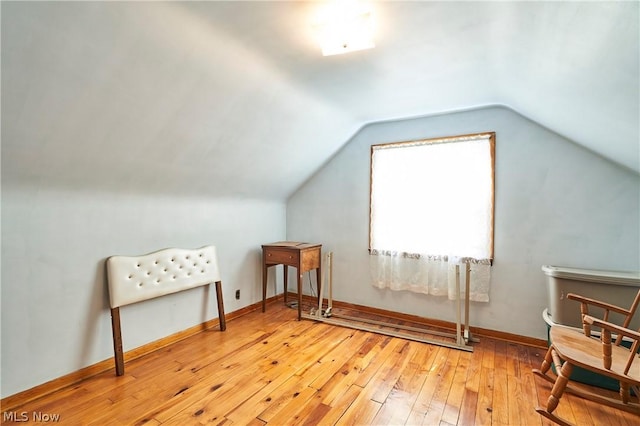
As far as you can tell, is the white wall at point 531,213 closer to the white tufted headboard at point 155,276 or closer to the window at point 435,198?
the window at point 435,198

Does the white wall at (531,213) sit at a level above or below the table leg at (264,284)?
above

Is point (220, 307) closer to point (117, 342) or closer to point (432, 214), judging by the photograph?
point (117, 342)

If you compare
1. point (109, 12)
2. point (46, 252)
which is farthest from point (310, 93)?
point (46, 252)

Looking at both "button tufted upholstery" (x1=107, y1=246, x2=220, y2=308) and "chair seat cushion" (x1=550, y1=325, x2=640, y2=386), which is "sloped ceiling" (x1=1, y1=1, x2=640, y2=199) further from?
"chair seat cushion" (x1=550, y1=325, x2=640, y2=386)

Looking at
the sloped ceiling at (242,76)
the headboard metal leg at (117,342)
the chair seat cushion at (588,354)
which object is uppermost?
the sloped ceiling at (242,76)

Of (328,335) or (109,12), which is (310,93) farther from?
(328,335)

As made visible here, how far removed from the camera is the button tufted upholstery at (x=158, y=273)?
2.24m

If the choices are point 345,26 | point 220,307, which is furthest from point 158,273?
point 345,26

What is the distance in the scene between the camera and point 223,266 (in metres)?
3.23

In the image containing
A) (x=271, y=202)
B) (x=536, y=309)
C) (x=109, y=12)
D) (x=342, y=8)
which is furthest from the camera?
(x=271, y=202)

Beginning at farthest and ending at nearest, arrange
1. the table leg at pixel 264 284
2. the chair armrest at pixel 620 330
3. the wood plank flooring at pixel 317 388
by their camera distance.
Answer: the table leg at pixel 264 284 → the wood plank flooring at pixel 317 388 → the chair armrest at pixel 620 330

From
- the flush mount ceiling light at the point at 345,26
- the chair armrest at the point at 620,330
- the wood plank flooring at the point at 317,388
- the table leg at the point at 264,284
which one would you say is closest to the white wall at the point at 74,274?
the wood plank flooring at the point at 317,388

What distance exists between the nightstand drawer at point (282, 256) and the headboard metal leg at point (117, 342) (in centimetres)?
160

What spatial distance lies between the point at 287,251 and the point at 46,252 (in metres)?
2.04
